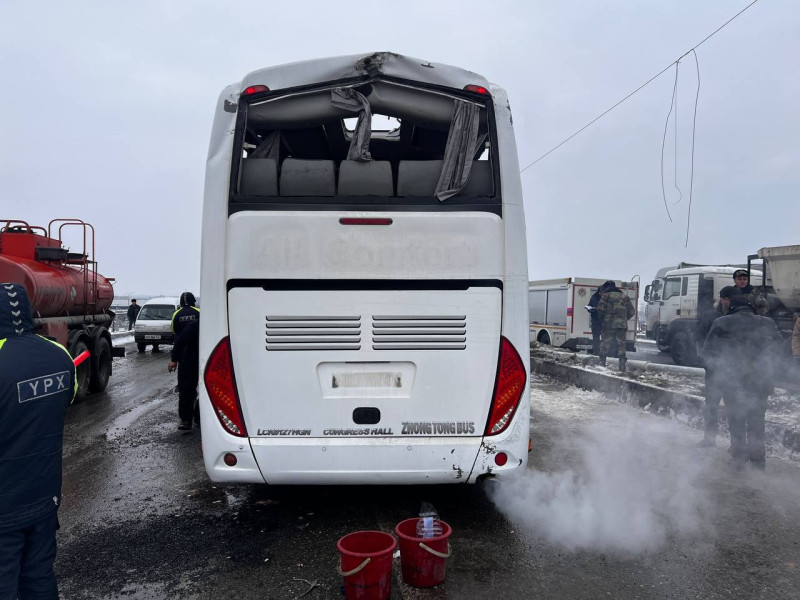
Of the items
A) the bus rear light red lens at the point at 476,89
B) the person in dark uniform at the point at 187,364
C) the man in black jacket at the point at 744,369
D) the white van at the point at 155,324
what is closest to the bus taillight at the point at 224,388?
the bus rear light red lens at the point at 476,89

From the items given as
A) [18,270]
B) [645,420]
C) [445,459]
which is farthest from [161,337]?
[445,459]

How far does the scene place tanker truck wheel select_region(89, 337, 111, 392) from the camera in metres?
10.6

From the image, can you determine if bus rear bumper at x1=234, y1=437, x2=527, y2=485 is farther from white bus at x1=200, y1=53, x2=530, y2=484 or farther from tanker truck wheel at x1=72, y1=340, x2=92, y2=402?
tanker truck wheel at x1=72, y1=340, x2=92, y2=402

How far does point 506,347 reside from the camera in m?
3.76

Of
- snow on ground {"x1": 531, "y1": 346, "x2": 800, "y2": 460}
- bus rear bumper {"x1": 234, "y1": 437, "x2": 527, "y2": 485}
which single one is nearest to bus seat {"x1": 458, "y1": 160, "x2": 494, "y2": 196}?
bus rear bumper {"x1": 234, "y1": 437, "x2": 527, "y2": 485}

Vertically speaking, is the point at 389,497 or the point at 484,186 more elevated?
the point at 484,186

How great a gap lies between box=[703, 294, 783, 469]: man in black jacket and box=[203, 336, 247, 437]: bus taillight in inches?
204

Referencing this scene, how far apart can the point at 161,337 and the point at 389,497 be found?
51.7 ft

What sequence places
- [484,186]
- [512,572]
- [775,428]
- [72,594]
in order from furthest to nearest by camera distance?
1. [775,428]
2. [484,186]
3. [512,572]
4. [72,594]

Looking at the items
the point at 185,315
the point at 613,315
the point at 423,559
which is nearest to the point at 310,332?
the point at 423,559

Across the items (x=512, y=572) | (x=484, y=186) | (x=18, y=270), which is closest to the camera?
(x=512, y=572)

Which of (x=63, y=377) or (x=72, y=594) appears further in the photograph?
(x=72, y=594)

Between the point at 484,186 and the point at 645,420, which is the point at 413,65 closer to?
the point at 484,186

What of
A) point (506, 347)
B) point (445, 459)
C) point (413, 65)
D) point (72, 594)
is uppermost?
point (413, 65)
